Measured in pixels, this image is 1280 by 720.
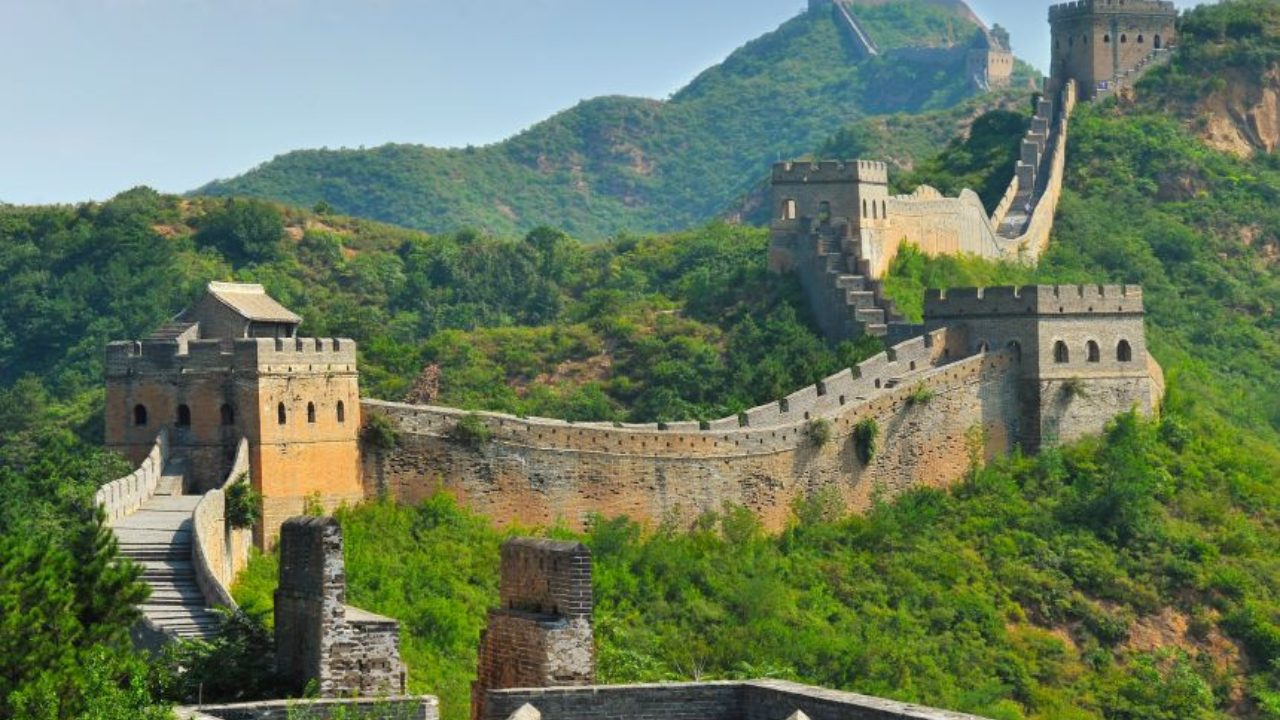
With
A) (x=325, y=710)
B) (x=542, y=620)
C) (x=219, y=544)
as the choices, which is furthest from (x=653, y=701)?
(x=219, y=544)

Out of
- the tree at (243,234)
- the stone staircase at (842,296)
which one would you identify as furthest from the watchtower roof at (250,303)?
the tree at (243,234)

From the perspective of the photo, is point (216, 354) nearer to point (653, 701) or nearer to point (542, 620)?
point (542, 620)

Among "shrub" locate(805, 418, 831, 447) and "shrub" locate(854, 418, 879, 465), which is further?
"shrub" locate(854, 418, 879, 465)

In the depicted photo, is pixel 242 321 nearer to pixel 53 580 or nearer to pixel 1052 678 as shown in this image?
pixel 1052 678

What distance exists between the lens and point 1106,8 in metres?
78.6

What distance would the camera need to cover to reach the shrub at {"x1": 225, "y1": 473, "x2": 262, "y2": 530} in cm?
3812

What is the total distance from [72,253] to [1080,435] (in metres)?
35.1

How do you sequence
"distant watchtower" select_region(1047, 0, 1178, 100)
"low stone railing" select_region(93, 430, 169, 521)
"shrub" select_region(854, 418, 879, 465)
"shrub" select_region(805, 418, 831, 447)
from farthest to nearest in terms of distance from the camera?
"distant watchtower" select_region(1047, 0, 1178, 100), "shrub" select_region(854, 418, 879, 465), "shrub" select_region(805, 418, 831, 447), "low stone railing" select_region(93, 430, 169, 521)

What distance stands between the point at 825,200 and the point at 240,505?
22.8 m

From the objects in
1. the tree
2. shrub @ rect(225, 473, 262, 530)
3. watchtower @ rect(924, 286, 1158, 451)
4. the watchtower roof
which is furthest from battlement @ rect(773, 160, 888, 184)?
shrub @ rect(225, 473, 262, 530)

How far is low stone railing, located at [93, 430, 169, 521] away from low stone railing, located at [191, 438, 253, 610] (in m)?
0.97

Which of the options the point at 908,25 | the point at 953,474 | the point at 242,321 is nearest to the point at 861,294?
the point at 953,474

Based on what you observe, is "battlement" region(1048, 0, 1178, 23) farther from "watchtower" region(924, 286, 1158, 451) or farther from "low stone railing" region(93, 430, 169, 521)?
"low stone railing" region(93, 430, 169, 521)

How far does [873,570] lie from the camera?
46.0 metres
